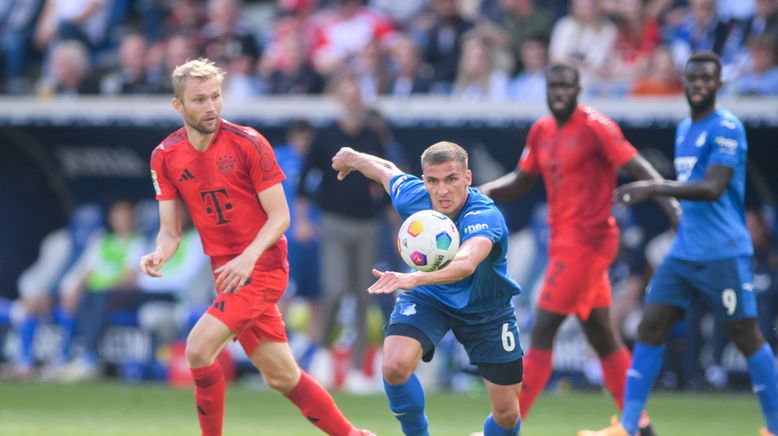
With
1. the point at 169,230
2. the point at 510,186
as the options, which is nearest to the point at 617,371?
the point at 510,186

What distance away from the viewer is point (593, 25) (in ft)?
44.9

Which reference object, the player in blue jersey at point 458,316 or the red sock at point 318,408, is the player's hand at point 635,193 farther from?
the red sock at point 318,408

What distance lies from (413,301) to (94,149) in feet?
31.7

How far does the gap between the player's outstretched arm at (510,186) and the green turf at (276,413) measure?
5.61 feet

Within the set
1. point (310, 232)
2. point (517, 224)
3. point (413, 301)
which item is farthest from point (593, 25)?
point (413, 301)

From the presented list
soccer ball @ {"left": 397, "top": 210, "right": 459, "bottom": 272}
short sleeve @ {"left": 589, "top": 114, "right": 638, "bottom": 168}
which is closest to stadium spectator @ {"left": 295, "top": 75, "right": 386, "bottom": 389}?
short sleeve @ {"left": 589, "top": 114, "right": 638, "bottom": 168}

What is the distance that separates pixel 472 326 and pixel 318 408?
1088 millimetres

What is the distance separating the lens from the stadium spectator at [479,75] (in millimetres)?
13586

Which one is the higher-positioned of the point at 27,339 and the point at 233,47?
the point at 233,47

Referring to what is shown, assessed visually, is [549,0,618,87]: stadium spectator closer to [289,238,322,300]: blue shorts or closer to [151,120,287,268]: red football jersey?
[289,238,322,300]: blue shorts

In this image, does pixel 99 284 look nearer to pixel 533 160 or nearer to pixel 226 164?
pixel 533 160

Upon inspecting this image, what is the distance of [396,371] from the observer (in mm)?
6918

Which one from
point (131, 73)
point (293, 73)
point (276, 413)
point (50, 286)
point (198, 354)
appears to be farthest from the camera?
point (50, 286)

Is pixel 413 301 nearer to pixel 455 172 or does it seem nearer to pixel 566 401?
pixel 455 172
